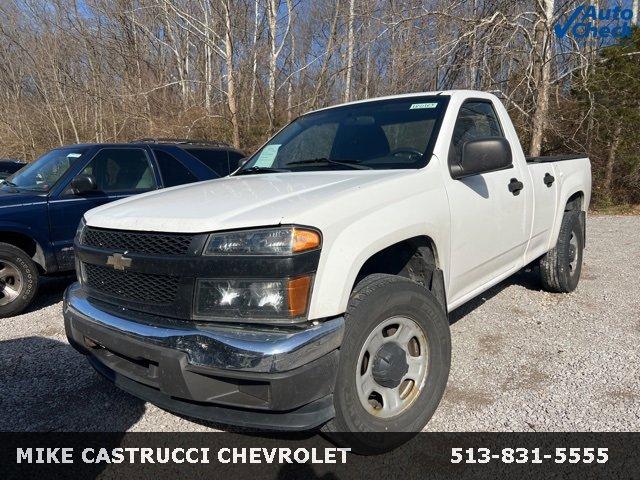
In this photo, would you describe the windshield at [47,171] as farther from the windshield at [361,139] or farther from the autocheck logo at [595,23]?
the autocheck logo at [595,23]

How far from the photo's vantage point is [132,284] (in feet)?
7.61

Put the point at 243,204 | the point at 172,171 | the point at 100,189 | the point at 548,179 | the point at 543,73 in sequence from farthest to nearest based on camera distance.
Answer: the point at 543,73 → the point at 172,171 → the point at 100,189 → the point at 548,179 → the point at 243,204

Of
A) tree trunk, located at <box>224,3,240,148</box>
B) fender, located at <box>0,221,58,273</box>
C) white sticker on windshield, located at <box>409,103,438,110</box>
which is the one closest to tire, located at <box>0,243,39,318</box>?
fender, located at <box>0,221,58,273</box>

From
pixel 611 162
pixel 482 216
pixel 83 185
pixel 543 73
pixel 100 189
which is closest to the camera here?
pixel 482 216

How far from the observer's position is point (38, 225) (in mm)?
4828

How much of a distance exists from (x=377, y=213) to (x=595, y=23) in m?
14.0

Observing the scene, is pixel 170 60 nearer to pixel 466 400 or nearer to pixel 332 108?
pixel 332 108

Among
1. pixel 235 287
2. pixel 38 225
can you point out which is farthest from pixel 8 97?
pixel 235 287

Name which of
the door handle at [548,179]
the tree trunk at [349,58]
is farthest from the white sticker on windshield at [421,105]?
the tree trunk at [349,58]

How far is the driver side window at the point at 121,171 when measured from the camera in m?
5.35

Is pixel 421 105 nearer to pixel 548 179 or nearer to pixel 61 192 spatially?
pixel 548 179

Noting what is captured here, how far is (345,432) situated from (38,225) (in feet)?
13.8

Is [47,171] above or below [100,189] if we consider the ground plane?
above

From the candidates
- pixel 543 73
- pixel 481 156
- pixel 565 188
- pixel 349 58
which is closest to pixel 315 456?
pixel 481 156
